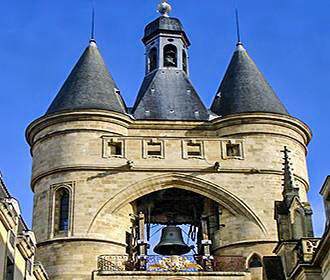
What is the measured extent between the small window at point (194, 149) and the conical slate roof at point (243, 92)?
1.83 meters

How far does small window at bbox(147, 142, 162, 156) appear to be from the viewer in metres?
24.5

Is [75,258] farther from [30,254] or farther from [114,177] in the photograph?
[30,254]

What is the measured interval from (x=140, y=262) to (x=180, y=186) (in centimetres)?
305

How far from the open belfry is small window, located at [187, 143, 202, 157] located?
31mm

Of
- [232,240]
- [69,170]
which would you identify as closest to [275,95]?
[232,240]

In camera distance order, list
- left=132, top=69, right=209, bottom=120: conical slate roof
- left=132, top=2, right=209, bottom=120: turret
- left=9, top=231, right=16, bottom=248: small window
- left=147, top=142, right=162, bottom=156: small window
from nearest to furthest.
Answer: left=9, top=231, right=16, bottom=248: small window → left=147, top=142, right=162, bottom=156: small window → left=132, top=69, right=209, bottom=120: conical slate roof → left=132, top=2, right=209, bottom=120: turret

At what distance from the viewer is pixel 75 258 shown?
22.4 meters

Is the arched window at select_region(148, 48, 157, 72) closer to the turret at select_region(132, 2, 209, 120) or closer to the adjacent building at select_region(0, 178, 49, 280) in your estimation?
the turret at select_region(132, 2, 209, 120)

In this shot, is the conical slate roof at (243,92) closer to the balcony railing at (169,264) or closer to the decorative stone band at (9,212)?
the balcony railing at (169,264)

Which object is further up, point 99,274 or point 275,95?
point 275,95

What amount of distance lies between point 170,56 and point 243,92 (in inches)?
175

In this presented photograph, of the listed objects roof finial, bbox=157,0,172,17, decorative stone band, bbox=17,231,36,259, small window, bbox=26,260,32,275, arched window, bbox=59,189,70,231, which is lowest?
small window, bbox=26,260,32,275

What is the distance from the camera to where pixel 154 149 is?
24.6 metres

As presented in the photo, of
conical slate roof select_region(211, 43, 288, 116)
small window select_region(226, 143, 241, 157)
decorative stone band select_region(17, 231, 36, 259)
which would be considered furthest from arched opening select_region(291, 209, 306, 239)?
decorative stone band select_region(17, 231, 36, 259)
